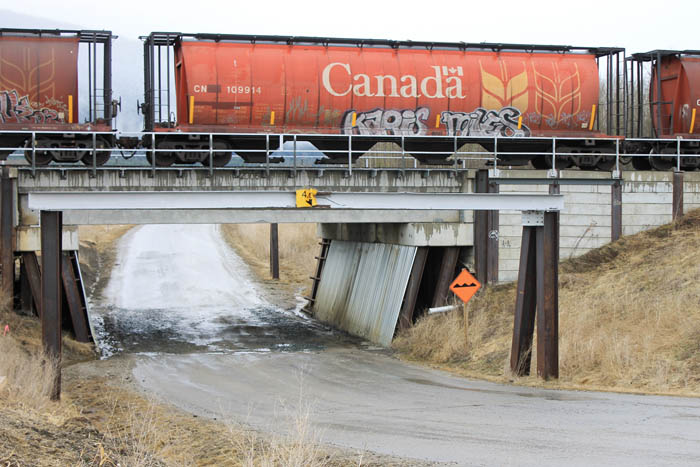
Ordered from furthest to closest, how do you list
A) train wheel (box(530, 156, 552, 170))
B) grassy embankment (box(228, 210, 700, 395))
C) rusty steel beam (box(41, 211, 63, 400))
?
train wheel (box(530, 156, 552, 170)) → grassy embankment (box(228, 210, 700, 395)) → rusty steel beam (box(41, 211, 63, 400))

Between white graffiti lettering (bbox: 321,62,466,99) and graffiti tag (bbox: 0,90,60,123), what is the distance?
7.14 m

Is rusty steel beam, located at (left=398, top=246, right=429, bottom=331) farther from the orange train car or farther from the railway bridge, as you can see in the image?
the orange train car

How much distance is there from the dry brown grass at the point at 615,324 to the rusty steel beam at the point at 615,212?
252 millimetres

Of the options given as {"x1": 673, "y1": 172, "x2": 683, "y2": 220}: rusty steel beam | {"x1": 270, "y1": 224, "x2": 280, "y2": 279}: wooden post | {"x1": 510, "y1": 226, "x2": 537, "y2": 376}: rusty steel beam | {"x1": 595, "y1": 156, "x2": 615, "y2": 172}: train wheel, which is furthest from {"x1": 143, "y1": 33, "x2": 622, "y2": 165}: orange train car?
{"x1": 270, "y1": 224, "x2": 280, "y2": 279}: wooden post

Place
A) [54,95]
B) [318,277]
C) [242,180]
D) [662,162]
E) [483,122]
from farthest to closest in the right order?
[318,277] → [662,162] → [483,122] → [54,95] → [242,180]

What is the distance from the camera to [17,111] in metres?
19.4

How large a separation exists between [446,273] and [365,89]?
5293 mm

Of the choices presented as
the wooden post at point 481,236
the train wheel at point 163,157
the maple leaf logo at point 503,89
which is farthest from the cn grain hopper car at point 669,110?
the train wheel at point 163,157

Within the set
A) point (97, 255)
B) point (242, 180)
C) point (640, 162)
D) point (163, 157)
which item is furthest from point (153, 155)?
point (97, 255)

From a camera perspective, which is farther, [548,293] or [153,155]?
[153,155]

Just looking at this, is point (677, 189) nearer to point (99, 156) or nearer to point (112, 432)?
point (99, 156)

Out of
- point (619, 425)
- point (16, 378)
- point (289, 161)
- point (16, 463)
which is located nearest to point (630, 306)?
point (619, 425)

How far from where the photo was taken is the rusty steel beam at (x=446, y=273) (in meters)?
20.3

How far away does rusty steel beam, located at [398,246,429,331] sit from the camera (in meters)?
20.1
